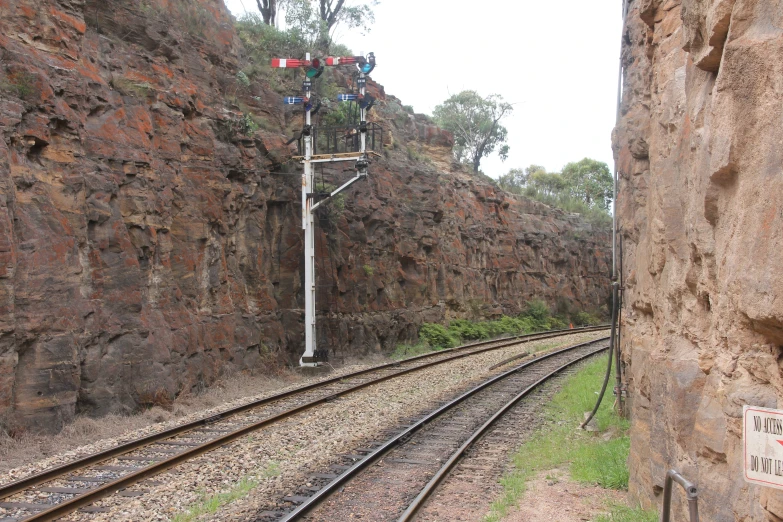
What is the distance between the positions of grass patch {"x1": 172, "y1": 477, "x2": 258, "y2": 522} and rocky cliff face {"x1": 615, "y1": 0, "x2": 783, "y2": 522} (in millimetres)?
4734

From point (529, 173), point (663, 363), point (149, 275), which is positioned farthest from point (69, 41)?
point (529, 173)

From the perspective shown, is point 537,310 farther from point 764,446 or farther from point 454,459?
point 764,446

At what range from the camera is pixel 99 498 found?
784 centimetres

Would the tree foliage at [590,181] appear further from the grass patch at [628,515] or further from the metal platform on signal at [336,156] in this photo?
the grass patch at [628,515]

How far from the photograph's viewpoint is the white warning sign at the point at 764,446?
3248 mm

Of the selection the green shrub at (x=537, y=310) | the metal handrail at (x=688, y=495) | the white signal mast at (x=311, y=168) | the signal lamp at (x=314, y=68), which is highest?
the signal lamp at (x=314, y=68)

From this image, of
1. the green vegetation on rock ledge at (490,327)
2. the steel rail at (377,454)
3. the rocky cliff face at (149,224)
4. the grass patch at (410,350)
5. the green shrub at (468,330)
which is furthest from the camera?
the green shrub at (468,330)

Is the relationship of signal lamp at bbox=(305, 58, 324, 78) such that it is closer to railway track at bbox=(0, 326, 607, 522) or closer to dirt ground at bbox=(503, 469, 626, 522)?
railway track at bbox=(0, 326, 607, 522)

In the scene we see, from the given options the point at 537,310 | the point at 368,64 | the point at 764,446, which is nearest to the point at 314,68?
the point at 368,64

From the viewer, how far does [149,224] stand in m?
14.4

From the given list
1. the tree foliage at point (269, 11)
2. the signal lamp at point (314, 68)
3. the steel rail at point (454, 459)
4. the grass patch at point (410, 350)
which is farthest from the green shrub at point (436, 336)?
the tree foliage at point (269, 11)

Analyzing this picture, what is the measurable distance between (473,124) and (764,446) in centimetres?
5913

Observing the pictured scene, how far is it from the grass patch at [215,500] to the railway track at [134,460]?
40.5 inches

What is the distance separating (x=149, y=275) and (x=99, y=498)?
7172 mm
